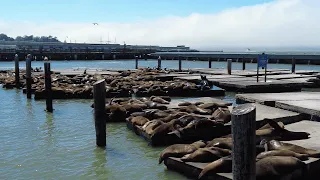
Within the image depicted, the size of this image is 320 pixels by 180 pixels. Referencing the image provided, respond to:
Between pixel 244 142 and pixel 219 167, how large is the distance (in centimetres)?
164

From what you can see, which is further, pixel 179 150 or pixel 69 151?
pixel 69 151

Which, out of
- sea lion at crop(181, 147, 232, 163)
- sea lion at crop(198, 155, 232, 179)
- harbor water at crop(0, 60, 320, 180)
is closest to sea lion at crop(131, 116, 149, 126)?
harbor water at crop(0, 60, 320, 180)

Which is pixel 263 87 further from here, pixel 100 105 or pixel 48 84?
pixel 100 105

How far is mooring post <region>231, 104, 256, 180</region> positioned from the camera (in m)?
3.73

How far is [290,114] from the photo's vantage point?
8.83m

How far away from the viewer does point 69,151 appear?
7719 mm

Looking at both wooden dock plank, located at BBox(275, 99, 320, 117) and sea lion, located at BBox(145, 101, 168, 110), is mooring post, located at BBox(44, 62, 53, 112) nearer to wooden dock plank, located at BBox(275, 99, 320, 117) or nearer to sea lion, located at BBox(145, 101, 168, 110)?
sea lion, located at BBox(145, 101, 168, 110)

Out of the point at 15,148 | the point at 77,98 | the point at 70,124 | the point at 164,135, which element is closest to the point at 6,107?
the point at 77,98

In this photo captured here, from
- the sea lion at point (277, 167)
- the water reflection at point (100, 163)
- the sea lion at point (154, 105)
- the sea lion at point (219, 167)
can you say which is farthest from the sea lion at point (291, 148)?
the sea lion at point (154, 105)

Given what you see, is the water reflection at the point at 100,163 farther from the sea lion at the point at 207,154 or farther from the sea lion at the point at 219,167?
the sea lion at the point at 219,167

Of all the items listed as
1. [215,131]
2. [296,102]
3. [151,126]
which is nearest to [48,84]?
[151,126]

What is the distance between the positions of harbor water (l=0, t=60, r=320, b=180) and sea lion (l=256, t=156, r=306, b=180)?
4.59 ft

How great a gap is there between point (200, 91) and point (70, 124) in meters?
6.90

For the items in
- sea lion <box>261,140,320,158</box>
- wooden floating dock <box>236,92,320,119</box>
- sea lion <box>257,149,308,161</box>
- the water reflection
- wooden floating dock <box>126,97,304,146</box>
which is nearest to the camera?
sea lion <box>257,149,308,161</box>
